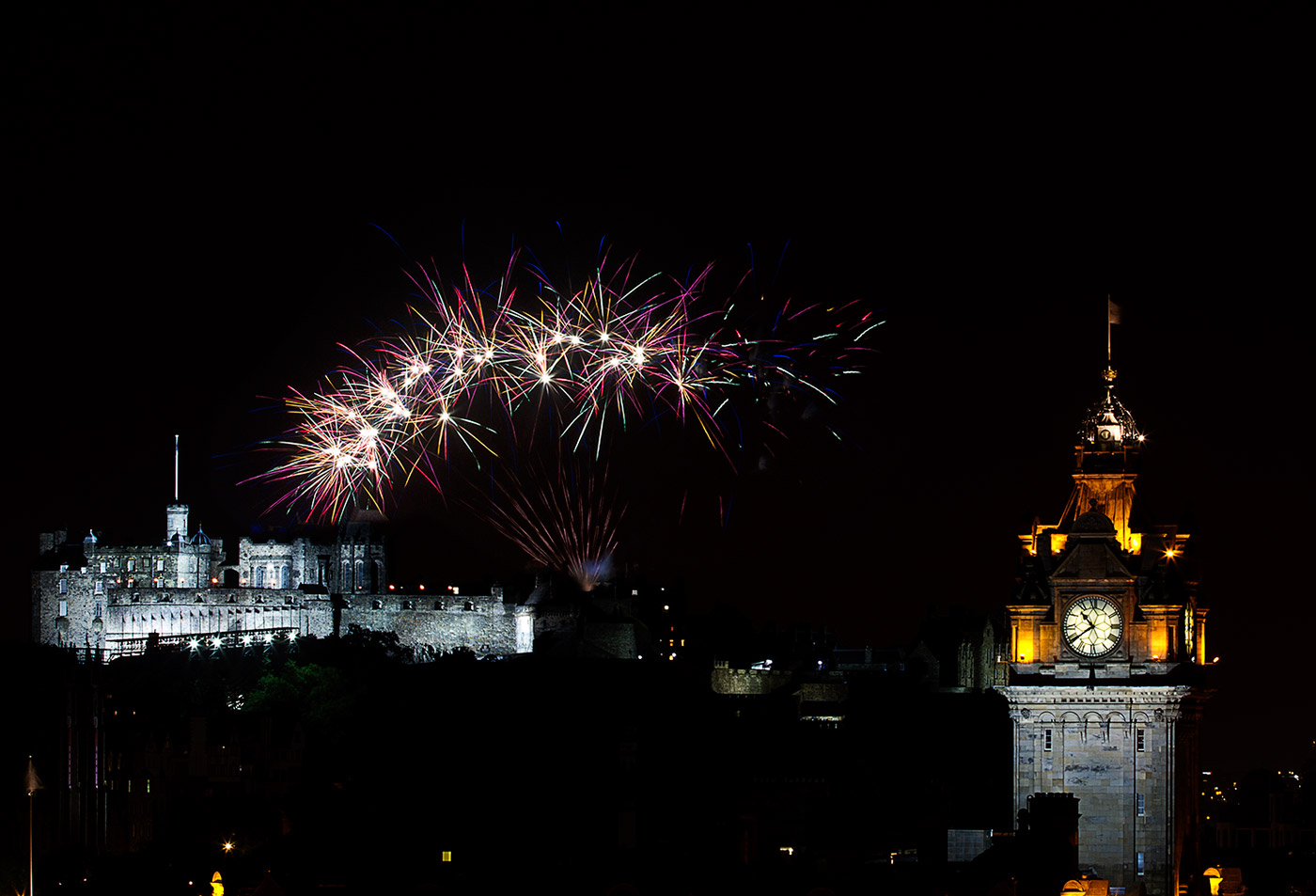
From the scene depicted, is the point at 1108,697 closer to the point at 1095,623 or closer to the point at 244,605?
the point at 1095,623

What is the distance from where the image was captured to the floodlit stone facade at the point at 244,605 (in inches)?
5330

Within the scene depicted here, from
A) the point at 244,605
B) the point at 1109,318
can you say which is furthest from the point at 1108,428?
the point at 244,605

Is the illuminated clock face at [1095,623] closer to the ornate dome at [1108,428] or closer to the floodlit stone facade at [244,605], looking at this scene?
the ornate dome at [1108,428]

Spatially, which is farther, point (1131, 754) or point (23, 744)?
point (23, 744)

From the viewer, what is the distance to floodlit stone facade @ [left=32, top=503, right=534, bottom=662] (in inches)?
5330

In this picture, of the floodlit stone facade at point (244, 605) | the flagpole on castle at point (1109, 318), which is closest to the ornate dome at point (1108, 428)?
the flagpole on castle at point (1109, 318)

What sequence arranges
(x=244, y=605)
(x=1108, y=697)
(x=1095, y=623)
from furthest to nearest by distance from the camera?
(x=244, y=605)
(x=1095, y=623)
(x=1108, y=697)

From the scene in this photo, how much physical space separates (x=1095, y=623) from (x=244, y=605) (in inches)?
4010

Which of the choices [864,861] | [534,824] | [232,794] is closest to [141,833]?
Result: [232,794]

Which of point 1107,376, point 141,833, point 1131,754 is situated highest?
point 1107,376

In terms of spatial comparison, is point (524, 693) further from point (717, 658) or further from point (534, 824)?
point (534, 824)

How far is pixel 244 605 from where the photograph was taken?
137 meters

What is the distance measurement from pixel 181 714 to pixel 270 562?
35.6 m

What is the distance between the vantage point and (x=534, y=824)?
5956cm
